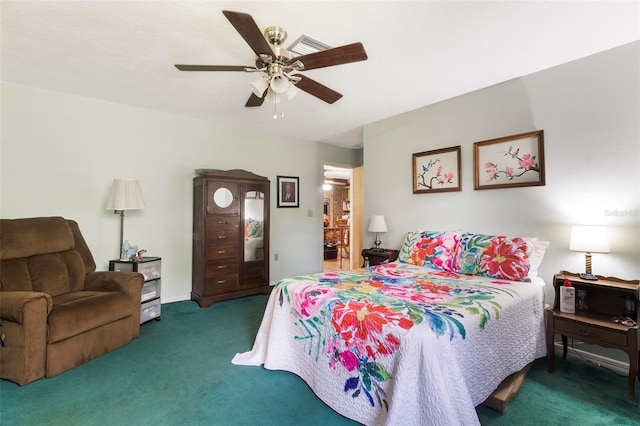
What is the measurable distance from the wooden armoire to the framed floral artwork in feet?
6.73

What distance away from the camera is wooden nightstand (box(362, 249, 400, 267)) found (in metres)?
3.53

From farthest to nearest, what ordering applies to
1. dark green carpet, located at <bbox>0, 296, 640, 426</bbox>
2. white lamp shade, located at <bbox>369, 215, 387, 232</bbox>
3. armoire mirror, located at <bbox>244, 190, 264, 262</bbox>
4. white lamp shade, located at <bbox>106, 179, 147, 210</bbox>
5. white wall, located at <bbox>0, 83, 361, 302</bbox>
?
armoire mirror, located at <bbox>244, 190, 264, 262</bbox>
white lamp shade, located at <bbox>369, 215, 387, 232</bbox>
white lamp shade, located at <bbox>106, 179, 147, 210</bbox>
white wall, located at <bbox>0, 83, 361, 302</bbox>
dark green carpet, located at <bbox>0, 296, 640, 426</bbox>

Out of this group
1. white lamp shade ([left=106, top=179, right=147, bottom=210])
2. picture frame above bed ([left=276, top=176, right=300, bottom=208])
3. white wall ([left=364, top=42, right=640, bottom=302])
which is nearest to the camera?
white wall ([left=364, top=42, right=640, bottom=302])

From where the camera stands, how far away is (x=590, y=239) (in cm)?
211

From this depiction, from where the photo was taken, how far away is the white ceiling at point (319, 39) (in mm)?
1796

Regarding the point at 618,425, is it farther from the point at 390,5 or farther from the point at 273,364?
the point at 390,5

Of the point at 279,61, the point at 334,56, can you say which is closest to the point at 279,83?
the point at 279,61

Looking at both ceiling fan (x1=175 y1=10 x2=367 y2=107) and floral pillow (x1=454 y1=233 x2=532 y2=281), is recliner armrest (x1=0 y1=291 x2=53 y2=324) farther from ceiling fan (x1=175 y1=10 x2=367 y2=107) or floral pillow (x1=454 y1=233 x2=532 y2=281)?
floral pillow (x1=454 y1=233 x2=532 y2=281)

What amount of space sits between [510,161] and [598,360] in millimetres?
1762

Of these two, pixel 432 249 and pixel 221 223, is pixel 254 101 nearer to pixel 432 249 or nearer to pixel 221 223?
pixel 221 223

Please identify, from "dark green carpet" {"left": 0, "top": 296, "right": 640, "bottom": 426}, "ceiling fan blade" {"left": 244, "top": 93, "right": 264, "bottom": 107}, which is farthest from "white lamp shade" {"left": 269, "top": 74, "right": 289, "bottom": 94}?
"dark green carpet" {"left": 0, "top": 296, "right": 640, "bottom": 426}

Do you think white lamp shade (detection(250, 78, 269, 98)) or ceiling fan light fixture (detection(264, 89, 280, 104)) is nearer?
white lamp shade (detection(250, 78, 269, 98))

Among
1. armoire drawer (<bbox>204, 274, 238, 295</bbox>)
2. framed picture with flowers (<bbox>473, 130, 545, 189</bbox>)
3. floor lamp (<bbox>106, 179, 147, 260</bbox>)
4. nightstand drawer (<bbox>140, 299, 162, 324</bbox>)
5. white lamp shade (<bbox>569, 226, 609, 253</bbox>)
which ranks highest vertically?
framed picture with flowers (<bbox>473, 130, 545, 189</bbox>)

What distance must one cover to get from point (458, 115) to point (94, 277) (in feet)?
13.2
